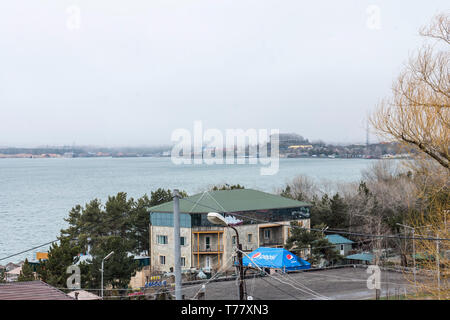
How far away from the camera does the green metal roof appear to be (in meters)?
43.5

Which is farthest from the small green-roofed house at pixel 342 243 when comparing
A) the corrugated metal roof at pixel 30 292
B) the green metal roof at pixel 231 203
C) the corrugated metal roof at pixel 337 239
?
the corrugated metal roof at pixel 30 292

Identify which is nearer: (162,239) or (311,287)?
(311,287)

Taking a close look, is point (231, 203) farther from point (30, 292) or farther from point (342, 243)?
point (30, 292)

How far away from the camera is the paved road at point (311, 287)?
94.6 feet

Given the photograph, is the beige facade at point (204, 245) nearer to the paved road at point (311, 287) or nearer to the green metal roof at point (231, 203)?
the green metal roof at point (231, 203)

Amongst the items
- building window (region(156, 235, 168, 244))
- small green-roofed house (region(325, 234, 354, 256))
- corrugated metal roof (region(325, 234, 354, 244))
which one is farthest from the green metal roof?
small green-roofed house (region(325, 234, 354, 256))

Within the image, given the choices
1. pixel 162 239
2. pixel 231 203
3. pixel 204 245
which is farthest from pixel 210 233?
pixel 231 203

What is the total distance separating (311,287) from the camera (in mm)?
31734

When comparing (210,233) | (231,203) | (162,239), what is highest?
(231,203)

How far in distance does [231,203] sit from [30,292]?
37.9 m

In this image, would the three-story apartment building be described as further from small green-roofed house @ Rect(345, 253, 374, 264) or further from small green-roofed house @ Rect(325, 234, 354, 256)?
small green-roofed house @ Rect(325, 234, 354, 256)
